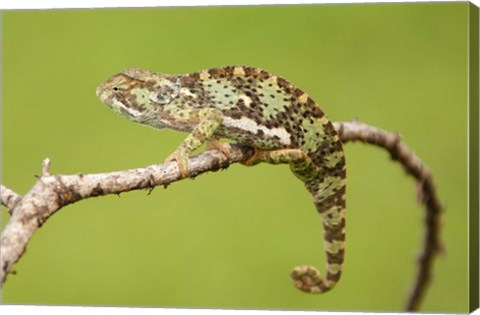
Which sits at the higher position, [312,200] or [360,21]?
[360,21]

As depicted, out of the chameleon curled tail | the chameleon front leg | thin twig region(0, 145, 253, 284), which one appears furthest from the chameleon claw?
thin twig region(0, 145, 253, 284)

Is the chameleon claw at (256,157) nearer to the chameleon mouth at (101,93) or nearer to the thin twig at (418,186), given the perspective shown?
the thin twig at (418,186)

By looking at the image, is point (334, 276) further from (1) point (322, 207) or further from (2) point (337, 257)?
(1) point (322, 207)

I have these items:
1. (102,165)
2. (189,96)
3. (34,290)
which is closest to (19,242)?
(189,96)

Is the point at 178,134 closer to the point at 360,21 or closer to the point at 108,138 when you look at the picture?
the point at 108,138

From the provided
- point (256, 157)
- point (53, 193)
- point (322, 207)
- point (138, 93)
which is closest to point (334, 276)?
point (322, 207)

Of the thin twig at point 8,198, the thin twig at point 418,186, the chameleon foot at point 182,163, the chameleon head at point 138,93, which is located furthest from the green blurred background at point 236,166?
the thin twig at point 8,198
